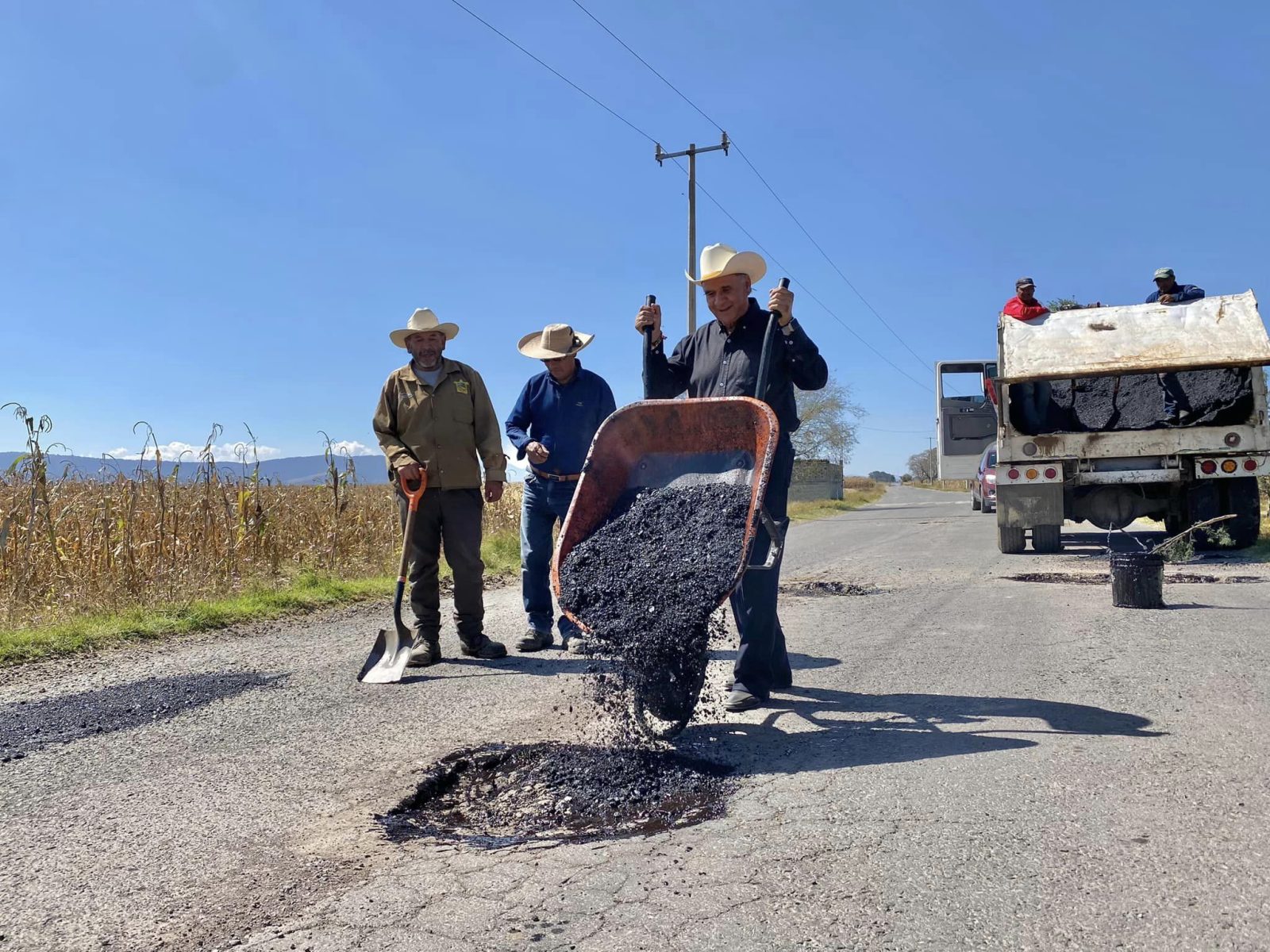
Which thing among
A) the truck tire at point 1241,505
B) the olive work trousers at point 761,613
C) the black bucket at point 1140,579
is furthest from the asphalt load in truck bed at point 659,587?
the truck tire at point 1241,505

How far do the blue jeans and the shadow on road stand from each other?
1.66 metres

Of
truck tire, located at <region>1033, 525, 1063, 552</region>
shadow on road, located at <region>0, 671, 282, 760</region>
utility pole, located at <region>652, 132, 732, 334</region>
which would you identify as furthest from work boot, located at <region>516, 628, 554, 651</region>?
utility pole, located at <region>652, 132, 732, 334</region>

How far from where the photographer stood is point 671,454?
4.66m

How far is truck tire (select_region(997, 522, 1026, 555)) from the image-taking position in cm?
1183

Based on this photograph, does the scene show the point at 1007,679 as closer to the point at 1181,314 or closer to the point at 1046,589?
the point at 1046,589

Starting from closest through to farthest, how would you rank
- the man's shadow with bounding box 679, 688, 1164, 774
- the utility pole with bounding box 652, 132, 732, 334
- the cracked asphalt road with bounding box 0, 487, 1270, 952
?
the cracked asphalt road with bounding box 0, 487, 1270, 952 < the man's shadow with bounding box 679, 688, 1164, 774 < the utility pole with bounding box 652, 132, 732, 334

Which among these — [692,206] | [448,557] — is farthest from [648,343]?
[692,206]

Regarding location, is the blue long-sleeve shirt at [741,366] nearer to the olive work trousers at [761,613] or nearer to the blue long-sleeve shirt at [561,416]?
the olive work trousers at [761,613]

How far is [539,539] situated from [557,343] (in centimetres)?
128

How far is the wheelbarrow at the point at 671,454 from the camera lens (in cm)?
427

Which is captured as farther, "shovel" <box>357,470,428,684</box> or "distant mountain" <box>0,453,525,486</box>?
"distant mountain" <box>0,453,525,486</box>

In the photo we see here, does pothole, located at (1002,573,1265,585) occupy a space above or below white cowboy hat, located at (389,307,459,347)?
below

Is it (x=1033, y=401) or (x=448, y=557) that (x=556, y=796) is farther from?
(x=1033, y=401)

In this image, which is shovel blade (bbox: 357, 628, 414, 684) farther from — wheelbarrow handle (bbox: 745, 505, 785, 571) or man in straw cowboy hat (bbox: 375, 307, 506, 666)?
wheelbarrow handle (bbox: 745, 505, 785, 571)
